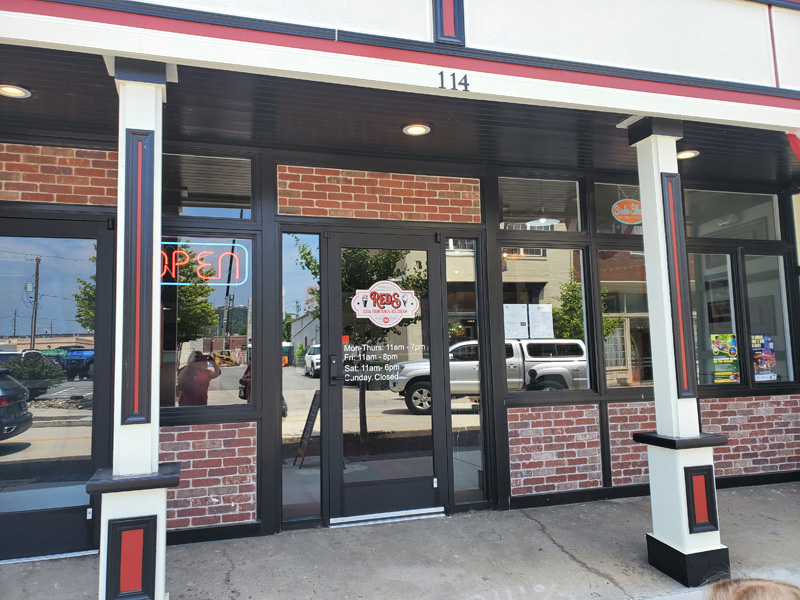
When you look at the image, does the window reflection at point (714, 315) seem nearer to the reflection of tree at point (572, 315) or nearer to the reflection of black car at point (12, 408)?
the reflection of tree at point (572, 315)

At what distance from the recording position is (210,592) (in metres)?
3.38

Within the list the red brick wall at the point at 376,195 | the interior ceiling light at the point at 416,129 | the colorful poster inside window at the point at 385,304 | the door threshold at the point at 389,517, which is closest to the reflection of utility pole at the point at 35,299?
the red brick wall at the point at 376,195

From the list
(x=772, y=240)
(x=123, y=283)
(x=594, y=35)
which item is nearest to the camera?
(x=123, y=283)

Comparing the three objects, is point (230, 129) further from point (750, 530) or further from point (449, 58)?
point (750, 530)

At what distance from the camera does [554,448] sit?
16.4 ft

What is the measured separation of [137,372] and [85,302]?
170 cm

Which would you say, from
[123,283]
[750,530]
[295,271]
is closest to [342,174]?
[295,271]

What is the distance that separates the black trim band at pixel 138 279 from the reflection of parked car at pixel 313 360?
1767 mm

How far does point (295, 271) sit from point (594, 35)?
282 centimetres

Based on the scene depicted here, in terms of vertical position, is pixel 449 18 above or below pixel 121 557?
above

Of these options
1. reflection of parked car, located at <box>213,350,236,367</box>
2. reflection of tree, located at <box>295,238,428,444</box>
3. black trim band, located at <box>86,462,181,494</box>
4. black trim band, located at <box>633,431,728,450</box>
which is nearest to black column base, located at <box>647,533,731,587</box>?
black trim band, located at <box>633,431,728,450</box>

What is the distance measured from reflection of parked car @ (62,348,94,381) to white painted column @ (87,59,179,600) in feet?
4.93

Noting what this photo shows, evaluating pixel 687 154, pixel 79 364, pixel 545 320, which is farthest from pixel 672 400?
pixel 79 364

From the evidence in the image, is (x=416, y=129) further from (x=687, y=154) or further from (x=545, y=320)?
(x=687, y=154)
